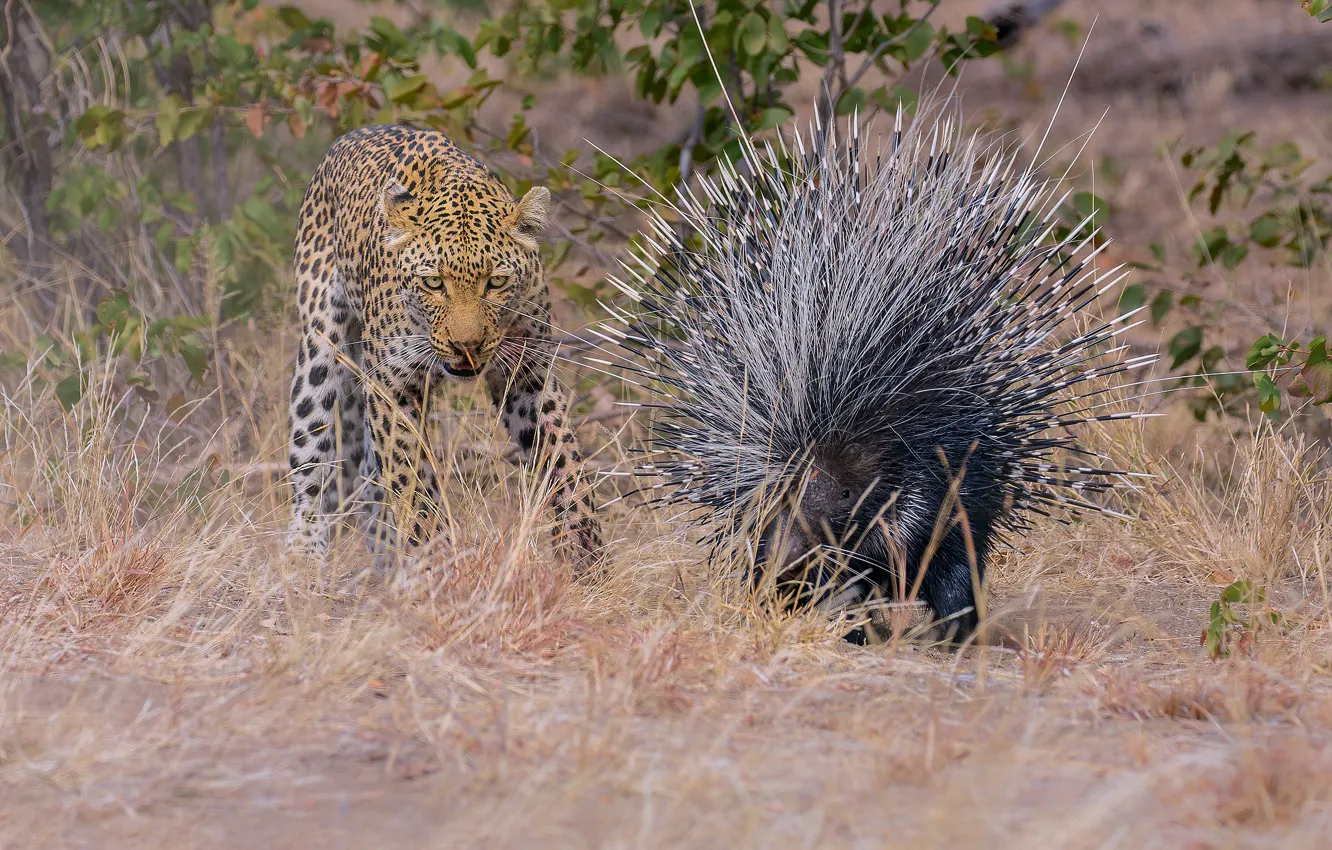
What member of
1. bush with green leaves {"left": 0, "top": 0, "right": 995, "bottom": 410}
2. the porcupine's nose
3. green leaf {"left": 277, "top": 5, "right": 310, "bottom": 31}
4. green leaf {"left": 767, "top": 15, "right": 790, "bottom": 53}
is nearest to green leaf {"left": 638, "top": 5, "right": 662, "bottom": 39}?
bush with green leaves {"left": 0, "top": 0, "right": 995, "bottom": 410}

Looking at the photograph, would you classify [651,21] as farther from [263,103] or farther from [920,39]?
[263,103]

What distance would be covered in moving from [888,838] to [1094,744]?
691 millimetres

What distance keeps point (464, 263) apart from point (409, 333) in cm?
33

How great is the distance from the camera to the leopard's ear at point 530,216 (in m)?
3.82

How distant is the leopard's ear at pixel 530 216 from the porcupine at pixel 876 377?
351 millimetres

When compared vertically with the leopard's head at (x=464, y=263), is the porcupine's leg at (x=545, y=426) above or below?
below

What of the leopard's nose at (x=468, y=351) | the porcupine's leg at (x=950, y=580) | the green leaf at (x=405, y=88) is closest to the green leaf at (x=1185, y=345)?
the porcupine's leg at (x=950, y=580)

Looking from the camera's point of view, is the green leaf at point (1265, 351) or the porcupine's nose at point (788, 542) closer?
the porcupine's nose at point (788, 542)

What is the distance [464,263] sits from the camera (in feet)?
11.9

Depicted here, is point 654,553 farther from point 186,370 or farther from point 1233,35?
point 1233,35

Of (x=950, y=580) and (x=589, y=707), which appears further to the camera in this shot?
(x=950, y=580)

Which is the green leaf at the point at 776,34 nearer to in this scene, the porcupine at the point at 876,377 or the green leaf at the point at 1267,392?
the porcupine at the point at 876,377

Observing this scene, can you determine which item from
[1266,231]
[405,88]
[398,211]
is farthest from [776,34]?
[1266,231]

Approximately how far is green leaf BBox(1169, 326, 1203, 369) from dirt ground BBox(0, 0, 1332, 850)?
0.50 m
